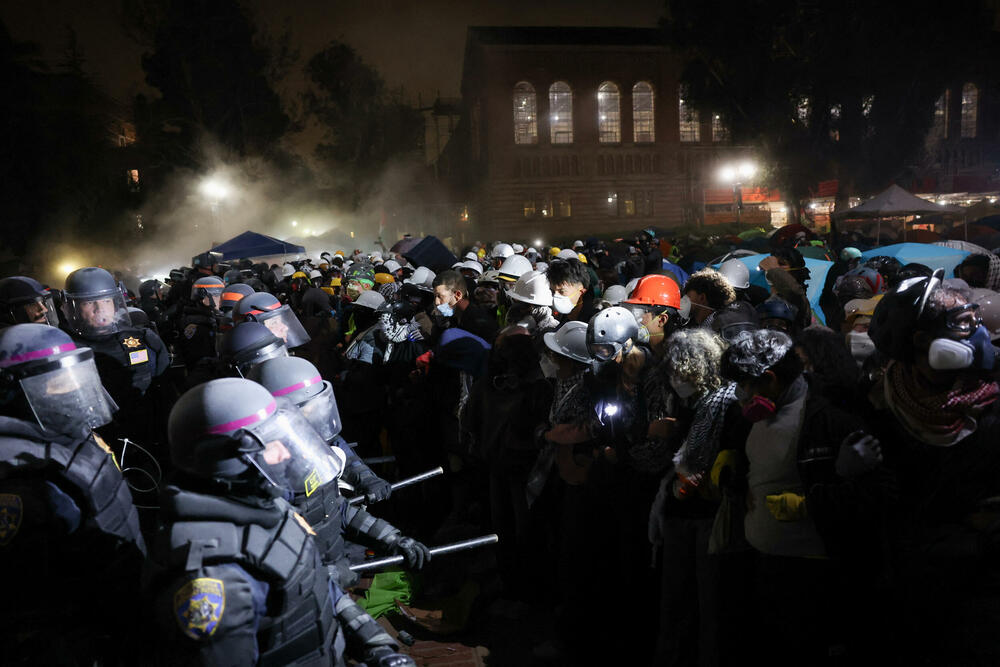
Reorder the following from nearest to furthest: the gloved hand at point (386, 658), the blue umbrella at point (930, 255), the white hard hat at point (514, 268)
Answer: the gloved hand at point (386, 658) → the white hard hat at point (514, 268) → the blue umbrella at point (930, 255)

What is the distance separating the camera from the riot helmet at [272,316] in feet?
18.5

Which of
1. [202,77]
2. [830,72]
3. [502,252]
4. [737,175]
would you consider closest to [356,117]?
[202,77]

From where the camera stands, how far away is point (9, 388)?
10.2 ft

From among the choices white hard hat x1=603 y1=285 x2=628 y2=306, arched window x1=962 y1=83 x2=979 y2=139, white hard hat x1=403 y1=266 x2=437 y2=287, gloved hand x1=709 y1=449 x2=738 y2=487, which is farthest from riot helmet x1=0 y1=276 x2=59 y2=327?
arched window x1=962 y1=83 x2=979 y2=139

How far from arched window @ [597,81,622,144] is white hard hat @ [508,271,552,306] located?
41067mm

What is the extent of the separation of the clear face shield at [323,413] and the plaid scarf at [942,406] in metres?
2.83

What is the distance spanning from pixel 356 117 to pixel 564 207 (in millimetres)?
18934

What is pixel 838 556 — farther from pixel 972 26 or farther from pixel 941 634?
pixel 972 26

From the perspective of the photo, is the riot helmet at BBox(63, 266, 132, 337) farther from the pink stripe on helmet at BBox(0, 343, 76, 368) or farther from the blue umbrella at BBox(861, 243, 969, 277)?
the blue umbrella at BBox(861, 243, 969, 277)

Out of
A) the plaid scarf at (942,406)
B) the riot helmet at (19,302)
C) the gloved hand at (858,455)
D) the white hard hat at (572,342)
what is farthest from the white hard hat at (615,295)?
the riot helmet at (19,302)

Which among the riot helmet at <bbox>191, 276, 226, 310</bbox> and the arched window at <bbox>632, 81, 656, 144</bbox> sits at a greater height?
the arched window at <bbox>632, 81, 656, 144</bbox>

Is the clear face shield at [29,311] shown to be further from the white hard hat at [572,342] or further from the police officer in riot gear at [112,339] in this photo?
the white hard hat at [572,342]

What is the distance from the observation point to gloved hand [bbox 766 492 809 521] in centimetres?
274

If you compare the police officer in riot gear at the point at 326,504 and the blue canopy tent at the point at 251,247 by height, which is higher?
the blue canopy tent at the point at 251,247
